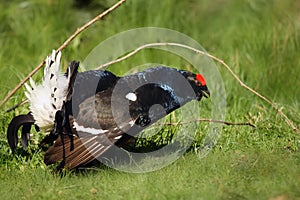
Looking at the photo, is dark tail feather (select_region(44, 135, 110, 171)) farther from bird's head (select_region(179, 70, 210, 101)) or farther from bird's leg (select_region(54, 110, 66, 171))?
bird's head (select_region(179, 70, 210, 101))

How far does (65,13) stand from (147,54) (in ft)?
5.40

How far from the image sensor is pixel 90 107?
5328 mm

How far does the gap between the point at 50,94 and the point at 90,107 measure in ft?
1.18

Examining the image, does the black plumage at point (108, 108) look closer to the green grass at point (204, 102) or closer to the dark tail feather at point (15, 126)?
the dark tail feather at point (15, 126)

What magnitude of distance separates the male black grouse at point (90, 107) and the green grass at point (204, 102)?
0.27 meters

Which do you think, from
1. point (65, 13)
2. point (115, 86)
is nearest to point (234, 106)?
point (115, 86)

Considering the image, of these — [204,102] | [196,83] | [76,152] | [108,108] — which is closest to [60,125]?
[76,152]

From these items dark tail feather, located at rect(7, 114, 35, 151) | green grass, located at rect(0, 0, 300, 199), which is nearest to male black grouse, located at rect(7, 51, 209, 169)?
dark tail feather, located at rect(7, 114, 35, 151)

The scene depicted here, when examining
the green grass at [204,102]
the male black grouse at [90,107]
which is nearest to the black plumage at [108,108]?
the male black grouse at [90,107]

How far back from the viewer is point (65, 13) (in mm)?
9008

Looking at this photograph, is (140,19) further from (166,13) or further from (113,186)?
(113,186)

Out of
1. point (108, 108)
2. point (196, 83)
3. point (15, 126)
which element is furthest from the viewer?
point (196, 83)

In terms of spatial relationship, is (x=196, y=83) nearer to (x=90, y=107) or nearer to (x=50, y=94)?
(x=90, y=107)

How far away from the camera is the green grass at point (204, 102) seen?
477cm
